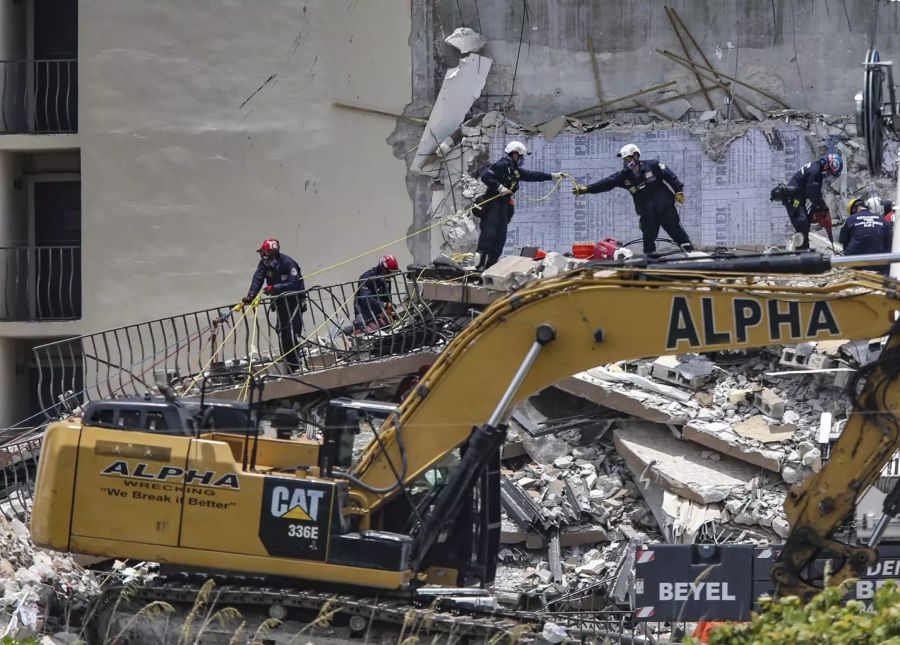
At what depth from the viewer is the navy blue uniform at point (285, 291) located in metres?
20.2

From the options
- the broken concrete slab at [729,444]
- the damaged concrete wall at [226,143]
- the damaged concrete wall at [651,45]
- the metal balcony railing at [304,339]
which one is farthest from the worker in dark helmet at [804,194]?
the damaged concrete wall at [226,143]

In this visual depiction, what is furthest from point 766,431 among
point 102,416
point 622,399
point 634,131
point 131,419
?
point 102,416

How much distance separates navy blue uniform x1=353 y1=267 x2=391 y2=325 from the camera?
21.1 meters

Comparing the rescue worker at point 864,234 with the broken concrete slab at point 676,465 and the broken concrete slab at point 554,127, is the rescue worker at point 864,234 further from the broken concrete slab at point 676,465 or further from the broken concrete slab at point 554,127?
the broken concrete slab at point 554,127

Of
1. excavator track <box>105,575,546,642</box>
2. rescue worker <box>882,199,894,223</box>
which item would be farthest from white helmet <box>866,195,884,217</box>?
excavator track <box>105,575,546,642</box>

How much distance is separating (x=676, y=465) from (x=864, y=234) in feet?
12.4

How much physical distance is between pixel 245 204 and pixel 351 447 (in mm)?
12404

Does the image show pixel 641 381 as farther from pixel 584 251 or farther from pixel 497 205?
pixel 497 205

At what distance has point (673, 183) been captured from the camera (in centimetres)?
2072

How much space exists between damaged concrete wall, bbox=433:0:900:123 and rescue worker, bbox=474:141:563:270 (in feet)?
12.8

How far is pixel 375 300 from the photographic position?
2150 cm

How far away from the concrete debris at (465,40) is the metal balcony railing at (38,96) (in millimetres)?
6383

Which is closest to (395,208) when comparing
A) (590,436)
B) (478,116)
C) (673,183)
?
(478,116)

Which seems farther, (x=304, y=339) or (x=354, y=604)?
(x=304, y=339)
